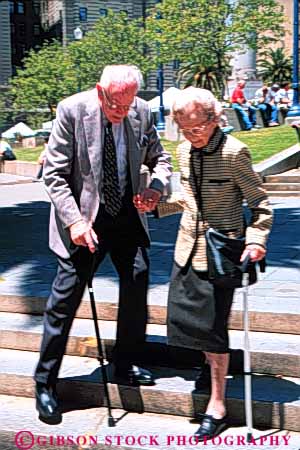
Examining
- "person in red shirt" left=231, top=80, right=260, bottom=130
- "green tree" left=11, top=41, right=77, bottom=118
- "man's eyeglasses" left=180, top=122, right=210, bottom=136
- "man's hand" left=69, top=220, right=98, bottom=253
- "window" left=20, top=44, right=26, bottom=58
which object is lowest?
"man's hand" left=69, top=220, right=98, bottom=253

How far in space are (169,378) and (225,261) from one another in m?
1.20

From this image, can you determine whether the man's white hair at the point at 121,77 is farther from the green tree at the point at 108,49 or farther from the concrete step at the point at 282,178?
the green tree at the point at 108,49

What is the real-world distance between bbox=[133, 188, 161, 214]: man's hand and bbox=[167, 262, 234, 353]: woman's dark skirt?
0.40m

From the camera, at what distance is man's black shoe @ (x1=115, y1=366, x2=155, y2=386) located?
4.79 meters

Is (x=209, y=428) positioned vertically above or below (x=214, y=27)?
below

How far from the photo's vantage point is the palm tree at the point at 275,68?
5147cm

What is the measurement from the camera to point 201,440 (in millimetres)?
4262

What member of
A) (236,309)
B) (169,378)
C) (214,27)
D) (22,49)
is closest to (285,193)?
(236,309)

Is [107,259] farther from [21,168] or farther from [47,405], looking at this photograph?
[21,168]

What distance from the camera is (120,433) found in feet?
14.6

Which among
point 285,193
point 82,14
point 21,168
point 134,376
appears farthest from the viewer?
point 82,14

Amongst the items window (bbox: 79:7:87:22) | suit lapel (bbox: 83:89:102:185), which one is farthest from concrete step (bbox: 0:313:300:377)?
window (bbox: 79:7:87:22)

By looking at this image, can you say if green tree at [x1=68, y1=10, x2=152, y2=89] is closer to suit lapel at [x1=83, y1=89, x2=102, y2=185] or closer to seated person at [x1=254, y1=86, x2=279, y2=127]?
seated person at [x1=254, y1=86, x2=279, y2=127]

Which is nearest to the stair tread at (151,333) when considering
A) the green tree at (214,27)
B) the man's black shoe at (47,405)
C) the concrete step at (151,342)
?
the concrete step at (151,342)
